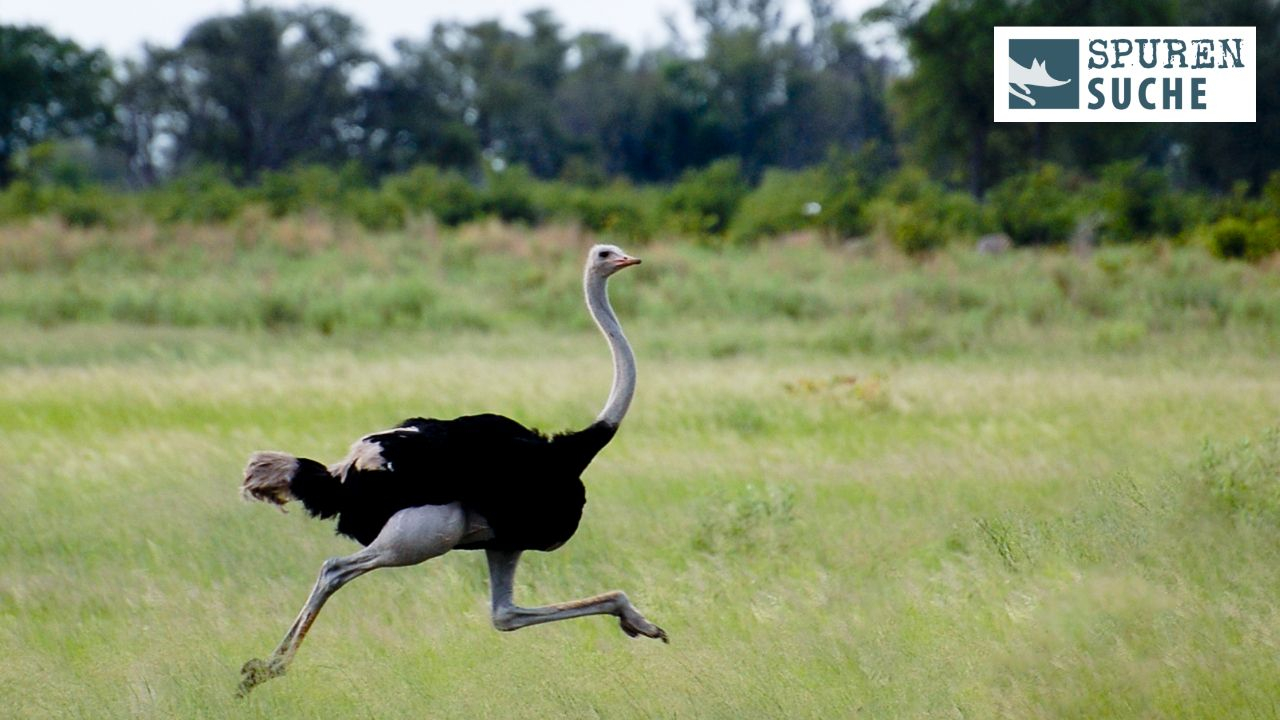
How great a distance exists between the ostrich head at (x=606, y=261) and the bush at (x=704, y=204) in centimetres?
2237

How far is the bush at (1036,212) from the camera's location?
2767cm

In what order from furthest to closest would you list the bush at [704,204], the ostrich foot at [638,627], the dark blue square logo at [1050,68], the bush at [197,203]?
the bush at [704,204] < the bush at [197,203] < the dark blue square logo at [1050,68] < the ostrich foot at [638,627]

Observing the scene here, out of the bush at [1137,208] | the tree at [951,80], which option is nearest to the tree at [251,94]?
the tree at [951,80]

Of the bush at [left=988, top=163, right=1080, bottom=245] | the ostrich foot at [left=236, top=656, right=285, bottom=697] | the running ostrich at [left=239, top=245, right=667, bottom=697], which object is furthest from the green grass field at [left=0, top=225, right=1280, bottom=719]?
the bush at [left=988, top=163, right=1080, bottom=245]

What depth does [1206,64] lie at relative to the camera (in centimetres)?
1686

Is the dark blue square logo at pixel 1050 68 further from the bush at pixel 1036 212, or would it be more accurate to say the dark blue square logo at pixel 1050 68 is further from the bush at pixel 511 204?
the bush at pixel 511 204

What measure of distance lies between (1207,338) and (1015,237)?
36.6 ft

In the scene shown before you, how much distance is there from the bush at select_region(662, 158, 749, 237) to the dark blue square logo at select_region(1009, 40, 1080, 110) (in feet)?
32.9

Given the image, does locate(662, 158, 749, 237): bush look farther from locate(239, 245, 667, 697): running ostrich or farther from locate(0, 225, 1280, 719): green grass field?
locate(239, 245, 667, 697): running ostrich

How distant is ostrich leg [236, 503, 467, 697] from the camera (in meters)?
5.04

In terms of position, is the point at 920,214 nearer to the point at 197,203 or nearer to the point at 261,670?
the point at 197,203

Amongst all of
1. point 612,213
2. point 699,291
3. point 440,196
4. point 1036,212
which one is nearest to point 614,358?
point 699,291

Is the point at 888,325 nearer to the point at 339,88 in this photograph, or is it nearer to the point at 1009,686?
the point at 1009,686

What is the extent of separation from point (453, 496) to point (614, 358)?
1.96ft
